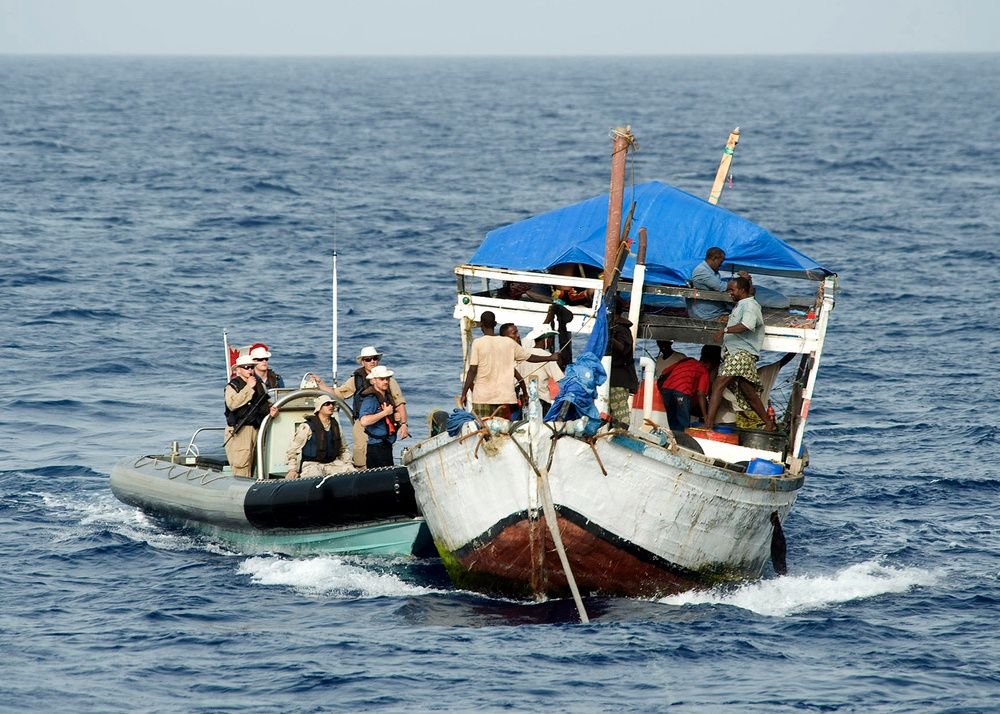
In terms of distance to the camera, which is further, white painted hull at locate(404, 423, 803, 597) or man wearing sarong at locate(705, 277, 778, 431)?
man wearing sarong at locate(705, 277, 778, 431)

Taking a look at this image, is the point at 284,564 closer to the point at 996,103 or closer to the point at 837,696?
the point at 837,696

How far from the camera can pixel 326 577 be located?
53.2 ft

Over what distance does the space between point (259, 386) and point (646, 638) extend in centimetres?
602

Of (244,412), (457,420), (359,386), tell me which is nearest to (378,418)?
(359,386)

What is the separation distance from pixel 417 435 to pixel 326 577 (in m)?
5.91

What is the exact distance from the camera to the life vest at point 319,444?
56.5 feet

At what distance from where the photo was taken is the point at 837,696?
41.8ft

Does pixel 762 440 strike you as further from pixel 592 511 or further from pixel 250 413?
pixel 250 413

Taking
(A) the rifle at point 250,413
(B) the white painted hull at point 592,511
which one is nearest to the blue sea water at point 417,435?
(B) the white painted hull at point 592,511

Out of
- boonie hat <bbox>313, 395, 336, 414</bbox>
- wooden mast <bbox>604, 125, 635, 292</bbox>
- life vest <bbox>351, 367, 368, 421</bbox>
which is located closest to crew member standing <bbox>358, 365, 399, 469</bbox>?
life vest <bbox>351, 367, 368, 421</bbox>

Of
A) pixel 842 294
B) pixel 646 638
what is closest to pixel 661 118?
pixel 842 294

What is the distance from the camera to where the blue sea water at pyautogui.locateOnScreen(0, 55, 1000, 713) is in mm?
13188

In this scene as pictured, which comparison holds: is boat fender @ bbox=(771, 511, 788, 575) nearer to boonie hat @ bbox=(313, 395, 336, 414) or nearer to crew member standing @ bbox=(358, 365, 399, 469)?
crew member standing @ bbox=(358, 365, 399, 469)

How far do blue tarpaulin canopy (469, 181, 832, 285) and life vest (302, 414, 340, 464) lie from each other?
2.71m
